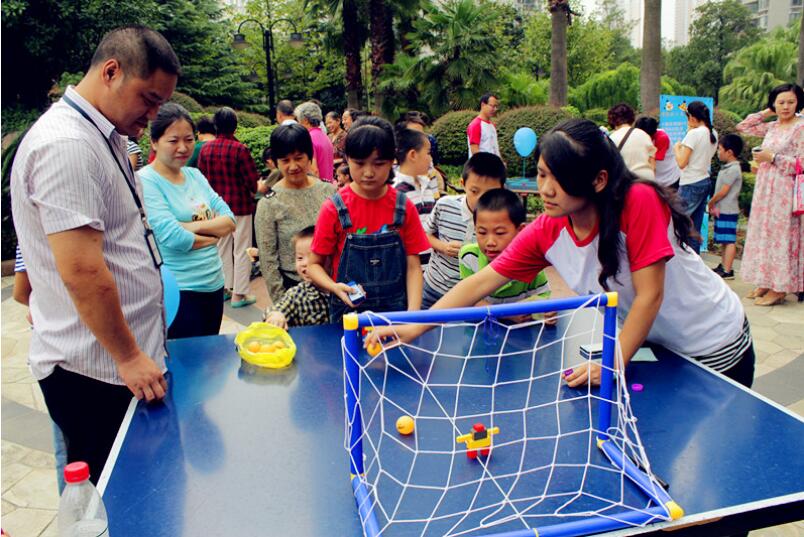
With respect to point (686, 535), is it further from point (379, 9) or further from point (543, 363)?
point (379, 9)

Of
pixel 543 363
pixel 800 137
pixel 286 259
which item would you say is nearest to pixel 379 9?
pixel 800 137

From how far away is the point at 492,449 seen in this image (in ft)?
5.45

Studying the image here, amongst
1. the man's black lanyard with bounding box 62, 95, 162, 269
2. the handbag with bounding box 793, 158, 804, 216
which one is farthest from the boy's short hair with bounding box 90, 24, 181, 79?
the handbag with bounding box 793, 158, 804, 216

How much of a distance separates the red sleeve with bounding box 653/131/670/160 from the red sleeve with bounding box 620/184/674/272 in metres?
5.05

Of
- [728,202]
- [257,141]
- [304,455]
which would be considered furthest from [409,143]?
[257,141]

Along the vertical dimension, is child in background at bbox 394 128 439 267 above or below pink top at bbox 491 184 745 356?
above

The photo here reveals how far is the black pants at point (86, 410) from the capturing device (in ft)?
6.12

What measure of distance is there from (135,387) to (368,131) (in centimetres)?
134

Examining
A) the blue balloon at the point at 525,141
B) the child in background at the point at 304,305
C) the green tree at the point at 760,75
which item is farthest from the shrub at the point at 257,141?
the green tree at the point at 760,75

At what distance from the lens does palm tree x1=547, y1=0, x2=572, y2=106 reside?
46.3ft

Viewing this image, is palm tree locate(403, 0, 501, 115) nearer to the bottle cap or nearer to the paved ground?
the paved ground

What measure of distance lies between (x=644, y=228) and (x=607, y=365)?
42 centimetres

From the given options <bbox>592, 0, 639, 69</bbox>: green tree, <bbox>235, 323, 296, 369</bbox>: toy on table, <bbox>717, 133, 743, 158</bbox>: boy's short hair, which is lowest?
<bbox>235, 323, 296, 369</bbox>: toy on table

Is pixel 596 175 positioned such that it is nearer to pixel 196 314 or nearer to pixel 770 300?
pixel 196 314
